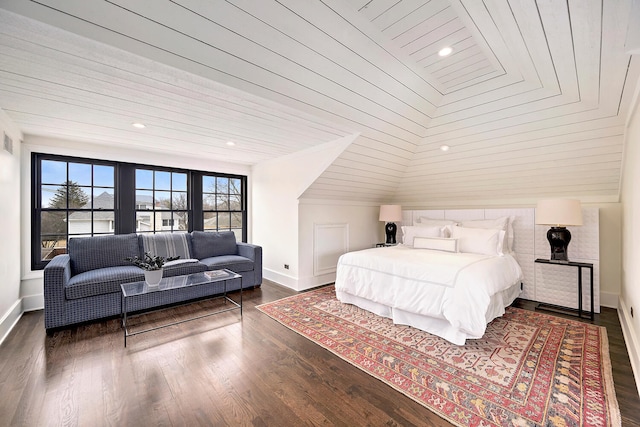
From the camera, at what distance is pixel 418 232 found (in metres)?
4.02

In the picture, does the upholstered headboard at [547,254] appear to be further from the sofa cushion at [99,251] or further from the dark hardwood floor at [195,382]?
the sofa cushion at [99,251]

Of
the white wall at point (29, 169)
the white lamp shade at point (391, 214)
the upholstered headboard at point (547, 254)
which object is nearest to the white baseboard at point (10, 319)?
the white wall at point (29, 169)

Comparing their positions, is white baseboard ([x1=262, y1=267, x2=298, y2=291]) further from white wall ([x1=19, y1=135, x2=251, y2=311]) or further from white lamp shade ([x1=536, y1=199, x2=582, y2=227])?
white lamp shade ([x1=536, y1=199, x2=582, y2=227])

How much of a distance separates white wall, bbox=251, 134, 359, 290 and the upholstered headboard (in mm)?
2585

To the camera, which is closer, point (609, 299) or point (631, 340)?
point (631, 340)

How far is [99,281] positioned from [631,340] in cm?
481

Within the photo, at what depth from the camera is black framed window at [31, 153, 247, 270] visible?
131 inches

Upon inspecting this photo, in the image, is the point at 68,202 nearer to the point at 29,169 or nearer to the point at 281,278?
the point at 29,169

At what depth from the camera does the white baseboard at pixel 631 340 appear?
1848 millimetres

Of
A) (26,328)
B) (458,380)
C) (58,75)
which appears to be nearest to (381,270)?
(458,380)

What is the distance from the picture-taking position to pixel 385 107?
8.82 ft

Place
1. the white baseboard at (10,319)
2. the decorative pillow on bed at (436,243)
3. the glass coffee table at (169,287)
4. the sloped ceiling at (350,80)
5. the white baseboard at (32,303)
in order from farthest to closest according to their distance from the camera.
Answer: the decorative pillow on bed at (436,243) < the white baseboard at (32,303) < the glass coffee table at (169,287) < the white baseboard at (10,319) < the sloped ceiling at (350,80)

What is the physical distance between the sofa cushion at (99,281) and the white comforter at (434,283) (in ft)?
7.80

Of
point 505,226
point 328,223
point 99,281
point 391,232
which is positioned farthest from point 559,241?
point 99,281
